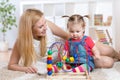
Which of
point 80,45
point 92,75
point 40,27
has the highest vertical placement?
point 40,27

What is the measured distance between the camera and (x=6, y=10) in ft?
11.0

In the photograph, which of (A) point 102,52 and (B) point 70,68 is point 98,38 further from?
(B) point 70,68

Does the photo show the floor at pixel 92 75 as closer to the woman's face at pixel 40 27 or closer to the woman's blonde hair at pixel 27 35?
the woman's blonde hair at pixel 27 35

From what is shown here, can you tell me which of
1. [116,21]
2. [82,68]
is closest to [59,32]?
[82,68]

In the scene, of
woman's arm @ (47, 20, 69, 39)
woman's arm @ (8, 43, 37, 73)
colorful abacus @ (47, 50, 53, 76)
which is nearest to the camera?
colorful abacus @ (47, 50, 53, 76)

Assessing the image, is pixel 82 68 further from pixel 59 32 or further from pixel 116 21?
pixel 116 21

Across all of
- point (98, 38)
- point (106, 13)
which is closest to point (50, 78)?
point (98, 38)

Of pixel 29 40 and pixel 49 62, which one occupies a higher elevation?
pixel 29 40

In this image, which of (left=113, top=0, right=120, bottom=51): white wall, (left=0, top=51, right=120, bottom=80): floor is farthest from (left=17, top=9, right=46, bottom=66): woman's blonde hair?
(left=113, top=0, right=120, bottom=51): white wall

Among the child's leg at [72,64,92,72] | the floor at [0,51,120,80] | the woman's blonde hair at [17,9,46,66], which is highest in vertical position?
the woman's blonde hair at [17,9,46,66]

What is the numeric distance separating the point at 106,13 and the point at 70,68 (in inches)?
64.9

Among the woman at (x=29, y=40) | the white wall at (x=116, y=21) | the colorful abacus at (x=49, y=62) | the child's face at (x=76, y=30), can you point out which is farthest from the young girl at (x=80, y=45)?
the white wall at (x=116, y=21)

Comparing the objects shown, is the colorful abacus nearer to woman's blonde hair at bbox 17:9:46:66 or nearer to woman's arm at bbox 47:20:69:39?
woman's blonde hair at bbox 17:9:46:66

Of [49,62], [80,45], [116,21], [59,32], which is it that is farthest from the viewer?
[116,21]
